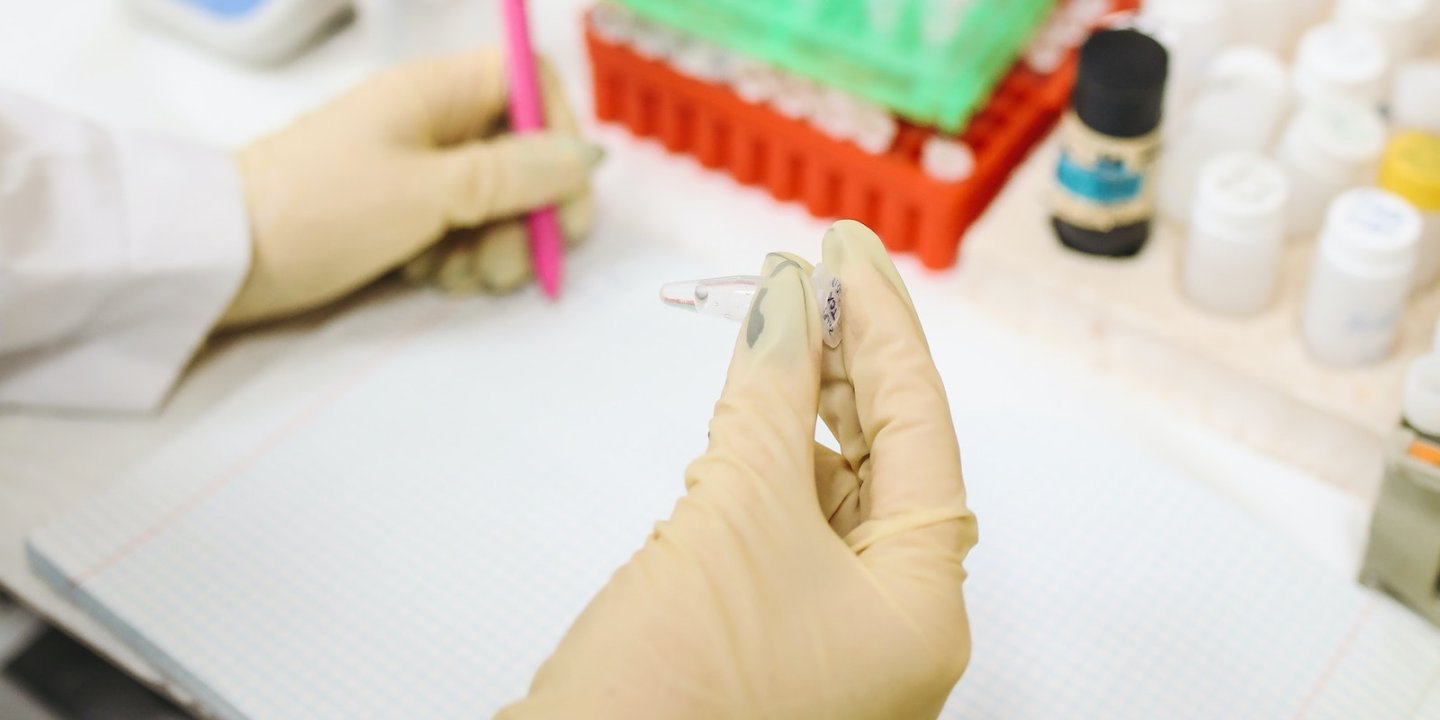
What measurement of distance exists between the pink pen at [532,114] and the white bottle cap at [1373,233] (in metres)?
0.62

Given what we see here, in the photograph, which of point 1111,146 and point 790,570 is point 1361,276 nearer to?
point 1111,146

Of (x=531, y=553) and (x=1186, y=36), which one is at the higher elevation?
(x=1186, y=36)

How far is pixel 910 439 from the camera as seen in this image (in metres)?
0.72

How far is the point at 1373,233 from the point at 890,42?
0.40m

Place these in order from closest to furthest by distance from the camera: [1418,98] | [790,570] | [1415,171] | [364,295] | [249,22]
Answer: [790,570], [1415,171], [1418,98], [364,295], [249,22]

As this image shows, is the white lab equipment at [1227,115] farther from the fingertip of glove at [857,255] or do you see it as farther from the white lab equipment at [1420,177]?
the fingertip of glove at [857,255]

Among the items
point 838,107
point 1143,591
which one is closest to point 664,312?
point 838,107

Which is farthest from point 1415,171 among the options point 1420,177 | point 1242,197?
point 1242,197

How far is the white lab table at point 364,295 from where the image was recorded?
3.29ft

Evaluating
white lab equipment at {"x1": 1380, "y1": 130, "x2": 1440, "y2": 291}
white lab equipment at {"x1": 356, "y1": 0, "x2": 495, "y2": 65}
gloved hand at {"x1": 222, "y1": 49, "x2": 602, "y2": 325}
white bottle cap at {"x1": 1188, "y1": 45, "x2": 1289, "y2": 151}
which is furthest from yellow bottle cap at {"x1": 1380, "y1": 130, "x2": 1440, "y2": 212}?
white lab equipment at {"x1": 356, "y1": 0, "x2": 495, "y2": 65}

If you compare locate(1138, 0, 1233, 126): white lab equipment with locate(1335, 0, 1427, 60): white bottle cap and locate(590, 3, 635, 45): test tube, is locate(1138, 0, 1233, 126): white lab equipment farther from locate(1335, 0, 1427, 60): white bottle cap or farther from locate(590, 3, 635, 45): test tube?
locate(590, 3, 635, 45): test tube

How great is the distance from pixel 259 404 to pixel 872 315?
562 mm

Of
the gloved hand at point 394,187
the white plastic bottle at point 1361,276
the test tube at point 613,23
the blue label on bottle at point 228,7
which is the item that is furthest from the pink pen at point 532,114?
the white plastic bottle at point 1361,276

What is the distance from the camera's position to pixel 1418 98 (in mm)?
1059
